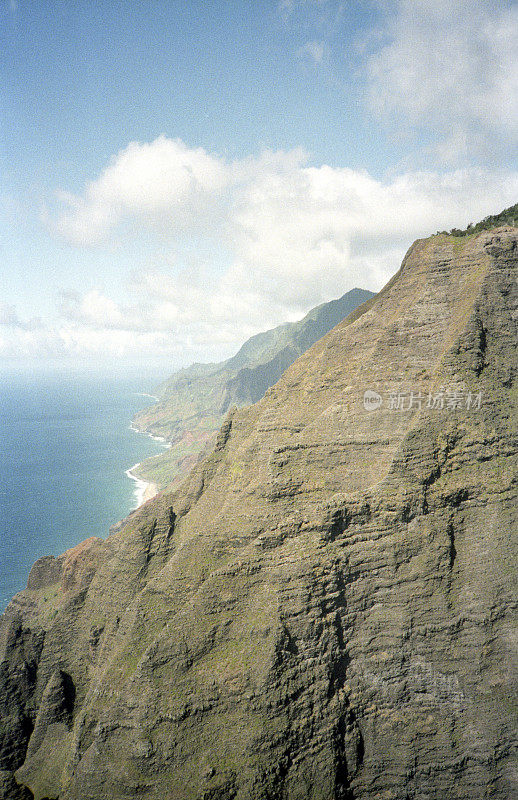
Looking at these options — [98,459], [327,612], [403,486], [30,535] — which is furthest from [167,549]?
[98,459]

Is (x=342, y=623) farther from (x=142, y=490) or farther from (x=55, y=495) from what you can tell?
(x=55, y=495)
